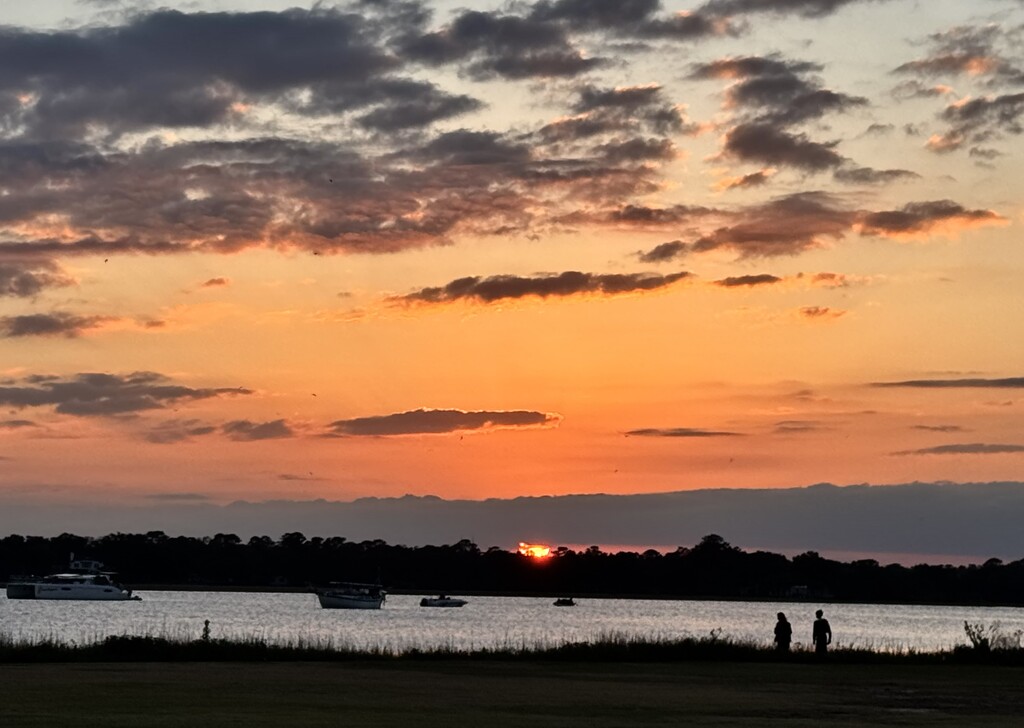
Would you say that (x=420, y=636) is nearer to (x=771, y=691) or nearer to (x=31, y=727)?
(x=771, y=691)

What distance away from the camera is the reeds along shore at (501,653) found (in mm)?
40562

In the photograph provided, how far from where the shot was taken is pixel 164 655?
1604 inches

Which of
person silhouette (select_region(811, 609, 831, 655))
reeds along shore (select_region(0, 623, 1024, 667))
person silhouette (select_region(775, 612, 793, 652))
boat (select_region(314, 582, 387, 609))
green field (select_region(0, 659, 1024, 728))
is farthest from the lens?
boat (select_region(314, 582, 387, 609))

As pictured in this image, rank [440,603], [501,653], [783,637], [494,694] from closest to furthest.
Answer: [494,694], [501,653], [783,637], [440,603]

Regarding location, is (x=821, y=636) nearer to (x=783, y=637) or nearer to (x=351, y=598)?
(x=783, y=637)

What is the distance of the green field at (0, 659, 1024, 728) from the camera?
2544 centimetres

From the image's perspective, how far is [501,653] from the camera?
1775 inches

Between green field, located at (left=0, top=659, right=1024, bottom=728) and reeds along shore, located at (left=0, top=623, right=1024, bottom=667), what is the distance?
1451mm

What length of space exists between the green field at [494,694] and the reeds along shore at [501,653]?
4.76 feet

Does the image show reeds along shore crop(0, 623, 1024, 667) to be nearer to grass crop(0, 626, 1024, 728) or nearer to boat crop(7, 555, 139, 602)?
grass crop(0, 626, 1024, 728)

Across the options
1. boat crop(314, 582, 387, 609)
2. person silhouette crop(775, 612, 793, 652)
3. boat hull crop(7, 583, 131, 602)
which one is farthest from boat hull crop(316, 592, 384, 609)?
person silhouette crop(775, 612, 793, 652)

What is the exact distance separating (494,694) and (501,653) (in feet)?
45.6

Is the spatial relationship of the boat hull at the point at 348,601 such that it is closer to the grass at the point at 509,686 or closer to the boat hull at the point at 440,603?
the boat hull at the point at 440,603

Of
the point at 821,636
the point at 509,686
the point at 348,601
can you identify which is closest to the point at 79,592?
the point at 348,601
